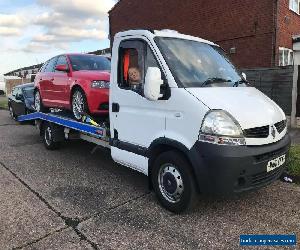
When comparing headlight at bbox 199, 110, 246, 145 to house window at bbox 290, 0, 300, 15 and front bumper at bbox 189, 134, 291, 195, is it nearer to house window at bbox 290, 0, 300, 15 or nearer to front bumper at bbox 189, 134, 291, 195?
front bumper at bbox 189, 134, 291, 195

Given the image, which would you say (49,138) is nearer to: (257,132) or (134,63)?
(134,63)

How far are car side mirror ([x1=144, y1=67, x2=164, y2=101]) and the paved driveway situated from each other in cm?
155

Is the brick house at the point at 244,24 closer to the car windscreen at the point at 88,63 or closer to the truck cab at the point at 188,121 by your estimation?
the car windscreen at the point at 88,63

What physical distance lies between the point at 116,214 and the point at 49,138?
4.14m

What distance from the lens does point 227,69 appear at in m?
5.11

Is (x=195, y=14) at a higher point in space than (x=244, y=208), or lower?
higher

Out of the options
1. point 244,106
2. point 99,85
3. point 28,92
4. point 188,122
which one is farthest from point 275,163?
point 28,92

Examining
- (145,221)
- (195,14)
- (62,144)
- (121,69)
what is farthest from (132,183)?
(195,14)

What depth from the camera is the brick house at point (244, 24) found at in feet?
51.1

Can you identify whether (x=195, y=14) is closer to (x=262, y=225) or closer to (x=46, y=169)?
(x=46, y=169)

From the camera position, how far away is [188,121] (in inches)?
160

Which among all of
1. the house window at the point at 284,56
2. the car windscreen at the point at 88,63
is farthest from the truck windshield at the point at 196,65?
the house window at the point at 284,56

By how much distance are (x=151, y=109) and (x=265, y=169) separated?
160cm

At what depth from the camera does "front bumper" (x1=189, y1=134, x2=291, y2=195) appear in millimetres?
3775
